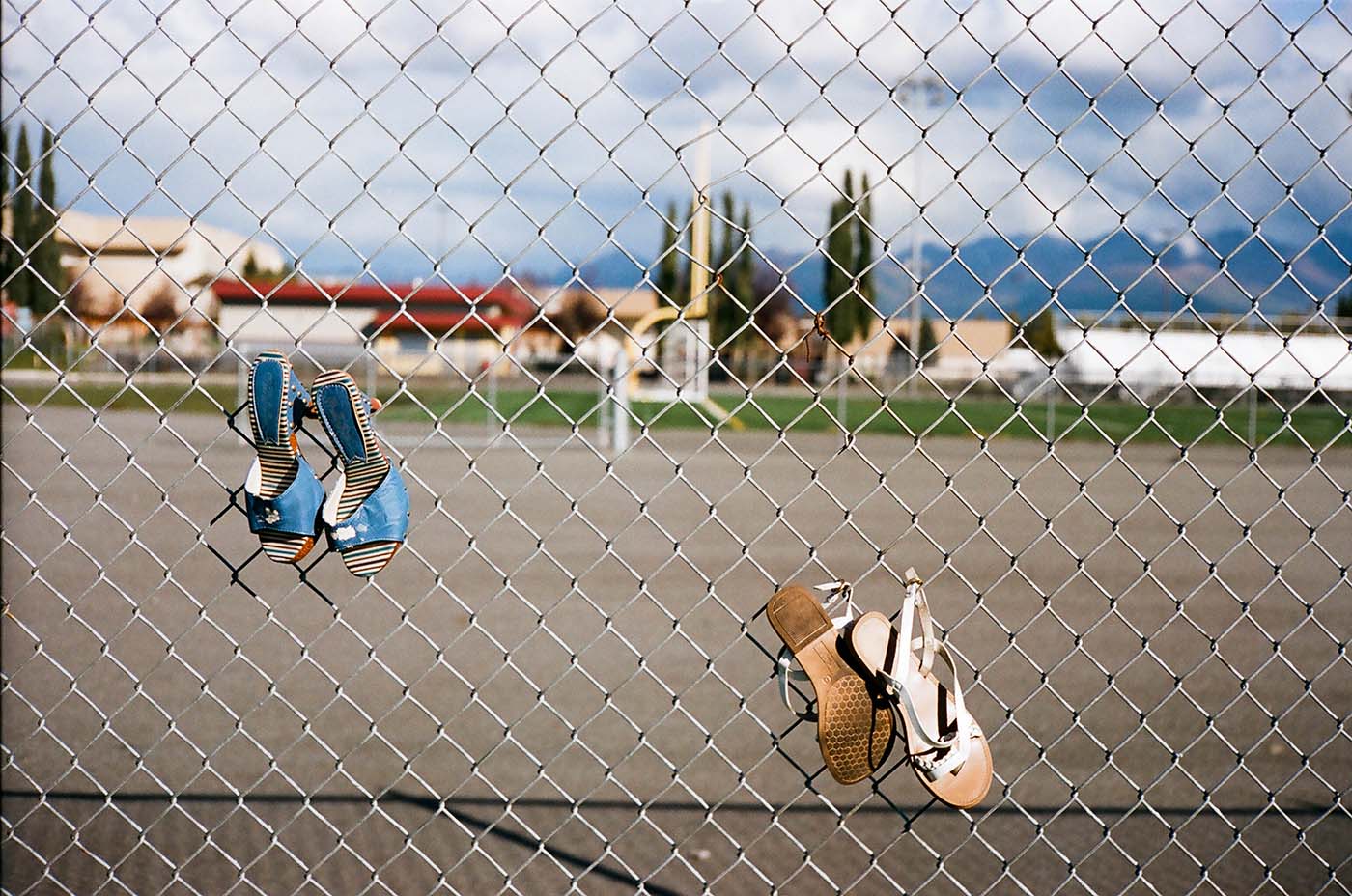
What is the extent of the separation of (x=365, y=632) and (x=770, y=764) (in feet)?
7.45

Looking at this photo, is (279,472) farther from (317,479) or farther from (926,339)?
(926,339)

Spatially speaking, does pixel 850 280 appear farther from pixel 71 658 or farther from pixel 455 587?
pixel 455 587

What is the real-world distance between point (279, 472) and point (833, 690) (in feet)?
3.36

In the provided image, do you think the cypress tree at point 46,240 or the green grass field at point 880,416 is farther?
the green grass field at point 880,416

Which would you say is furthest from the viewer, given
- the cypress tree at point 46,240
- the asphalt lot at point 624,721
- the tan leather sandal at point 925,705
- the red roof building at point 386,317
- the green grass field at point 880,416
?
the green grass field at point 880,416

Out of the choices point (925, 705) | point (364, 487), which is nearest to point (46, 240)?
point (364, 487)

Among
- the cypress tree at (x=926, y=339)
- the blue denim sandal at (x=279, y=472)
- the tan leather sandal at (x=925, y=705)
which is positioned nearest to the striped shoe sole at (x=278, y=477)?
the blue denim sandal at (x=279, y=472)

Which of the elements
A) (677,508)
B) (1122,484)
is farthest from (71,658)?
(1122,484)

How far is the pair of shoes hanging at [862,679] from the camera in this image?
2.01 metres

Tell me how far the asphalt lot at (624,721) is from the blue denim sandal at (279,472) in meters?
0.11

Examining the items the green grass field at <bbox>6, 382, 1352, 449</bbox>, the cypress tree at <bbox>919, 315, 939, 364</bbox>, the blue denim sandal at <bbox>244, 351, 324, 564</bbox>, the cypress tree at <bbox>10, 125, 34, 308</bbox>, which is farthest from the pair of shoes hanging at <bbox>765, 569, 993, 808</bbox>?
the green grass field at <bbox>6, 382, 1352, 449</bbox>

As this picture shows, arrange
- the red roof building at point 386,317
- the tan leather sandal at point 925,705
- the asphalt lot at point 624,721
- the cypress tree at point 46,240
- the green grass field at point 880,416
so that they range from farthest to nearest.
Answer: the green grass field at point 880,416, the asphalt lot at point 624,721, the cypress tree at point 46,240, the red roof building at point 386,317, the tan leather sandal at point 925,705

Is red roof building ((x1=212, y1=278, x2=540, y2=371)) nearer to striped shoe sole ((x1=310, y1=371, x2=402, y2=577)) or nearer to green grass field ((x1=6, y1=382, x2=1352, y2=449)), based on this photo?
striped shoe sole ((x1=310, y1=371, x2=402, y2=577))

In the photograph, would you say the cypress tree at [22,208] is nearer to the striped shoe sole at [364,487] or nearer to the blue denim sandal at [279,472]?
the blue denim sandal at [279,472]
